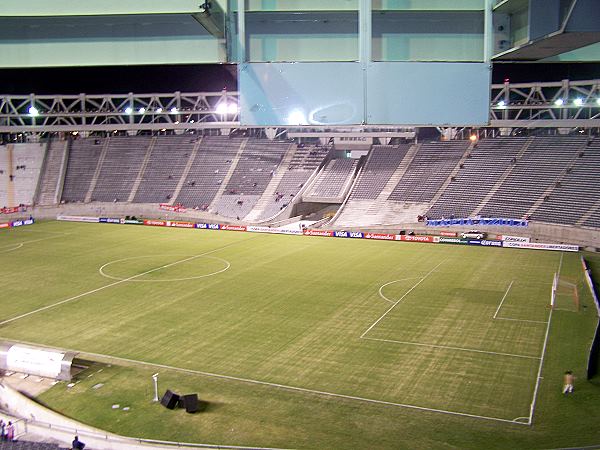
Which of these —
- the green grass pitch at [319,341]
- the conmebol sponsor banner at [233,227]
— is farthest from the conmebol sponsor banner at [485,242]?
the conmebol sponsor banner at [233,227]

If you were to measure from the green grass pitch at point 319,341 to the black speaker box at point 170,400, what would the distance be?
10.4 inches

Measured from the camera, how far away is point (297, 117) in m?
5.44

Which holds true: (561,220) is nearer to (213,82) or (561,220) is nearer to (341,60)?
(213,82)

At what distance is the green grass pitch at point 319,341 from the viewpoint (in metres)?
16.0

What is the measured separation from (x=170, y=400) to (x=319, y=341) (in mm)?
7331

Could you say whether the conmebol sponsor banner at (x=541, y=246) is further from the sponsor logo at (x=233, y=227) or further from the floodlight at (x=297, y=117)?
the floodlight at (x=297, y=117)

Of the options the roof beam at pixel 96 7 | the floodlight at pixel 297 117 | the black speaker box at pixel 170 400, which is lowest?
the black speaker box at pixel 170 400

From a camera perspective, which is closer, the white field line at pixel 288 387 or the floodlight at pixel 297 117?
the floodlight at pixel 297 117

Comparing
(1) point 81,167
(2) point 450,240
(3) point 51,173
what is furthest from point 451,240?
(3) point 51,173

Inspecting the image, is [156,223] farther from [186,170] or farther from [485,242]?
[485,242]

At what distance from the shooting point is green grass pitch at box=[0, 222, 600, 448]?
16016 mm

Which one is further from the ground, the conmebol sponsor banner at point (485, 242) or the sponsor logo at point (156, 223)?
the sponsor logo at point (156, 223)

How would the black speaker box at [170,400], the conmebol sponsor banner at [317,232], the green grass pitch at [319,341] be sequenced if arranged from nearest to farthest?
the green grass pitch at [319,341], the black speaker box at [170,400], the conmebol sponsor banner at [317,232]

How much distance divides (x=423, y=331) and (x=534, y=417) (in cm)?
770
